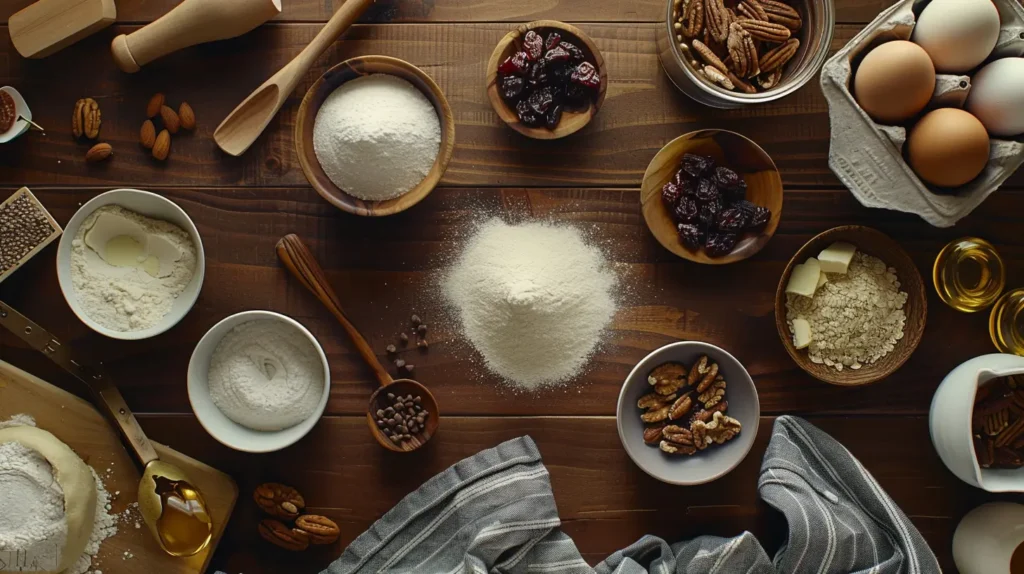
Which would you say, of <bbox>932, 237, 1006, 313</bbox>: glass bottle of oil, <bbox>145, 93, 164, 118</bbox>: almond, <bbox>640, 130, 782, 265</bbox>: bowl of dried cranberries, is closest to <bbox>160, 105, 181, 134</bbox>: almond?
<bbox>145, 93, 164, 118</bbox>: almond

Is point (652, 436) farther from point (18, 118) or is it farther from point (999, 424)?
point (18, 118)

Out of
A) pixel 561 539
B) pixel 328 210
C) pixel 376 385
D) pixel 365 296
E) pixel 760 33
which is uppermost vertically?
pixel 760 33

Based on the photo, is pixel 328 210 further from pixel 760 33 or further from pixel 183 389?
pixel 760 33

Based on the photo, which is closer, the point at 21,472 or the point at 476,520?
the point at 21,472

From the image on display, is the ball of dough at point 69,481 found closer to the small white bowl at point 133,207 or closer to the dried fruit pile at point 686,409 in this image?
the small white bowl at point 133,207

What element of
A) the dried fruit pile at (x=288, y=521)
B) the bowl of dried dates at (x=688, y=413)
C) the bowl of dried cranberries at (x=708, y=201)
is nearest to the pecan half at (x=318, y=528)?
the dried fruit pile at (x=288, y=521)

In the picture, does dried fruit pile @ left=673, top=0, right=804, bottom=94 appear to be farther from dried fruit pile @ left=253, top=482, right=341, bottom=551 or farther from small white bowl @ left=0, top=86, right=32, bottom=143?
small white bowl @ left=0, top=86, right=32, bottom=143

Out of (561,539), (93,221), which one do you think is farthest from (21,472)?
(561,539)

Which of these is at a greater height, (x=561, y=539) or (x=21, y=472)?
(x=21, y=472)
